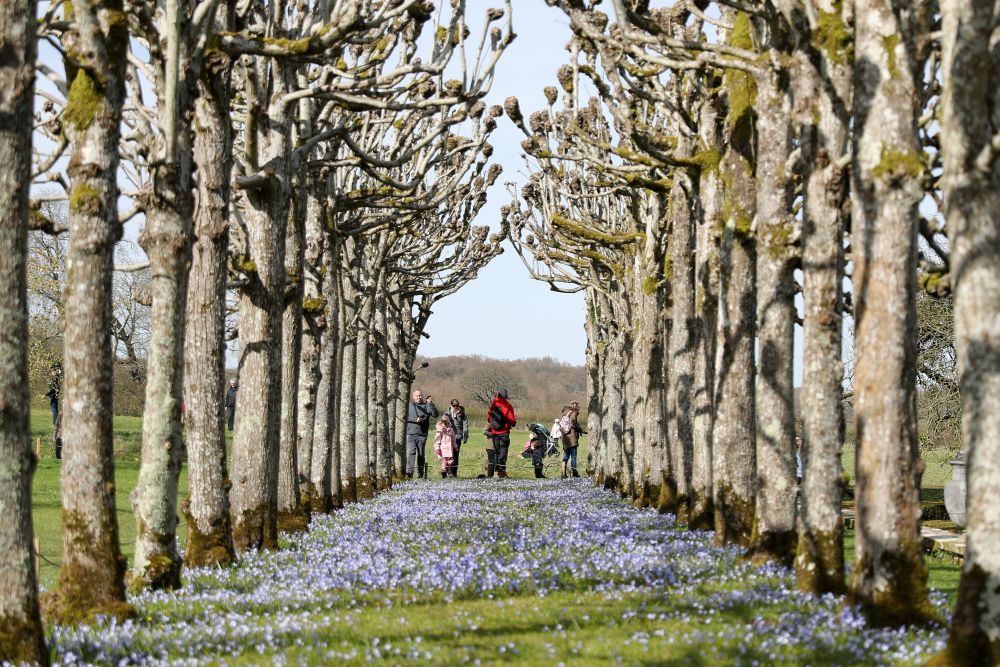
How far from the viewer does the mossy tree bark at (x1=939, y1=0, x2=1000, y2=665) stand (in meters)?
6.11

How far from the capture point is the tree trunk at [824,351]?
940 cm

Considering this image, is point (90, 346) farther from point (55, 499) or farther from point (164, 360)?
point (55, 499)

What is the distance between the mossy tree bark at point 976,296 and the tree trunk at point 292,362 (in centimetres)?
1030

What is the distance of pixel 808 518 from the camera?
944 cm

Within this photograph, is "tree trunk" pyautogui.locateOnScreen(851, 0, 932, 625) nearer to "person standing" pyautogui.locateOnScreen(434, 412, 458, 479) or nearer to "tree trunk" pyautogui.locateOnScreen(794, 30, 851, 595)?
"tree trunk" pyautogui.locateOnScreen(794, 30, 851, 595)

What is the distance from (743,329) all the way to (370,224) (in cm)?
941

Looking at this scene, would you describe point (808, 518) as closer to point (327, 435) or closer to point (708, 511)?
point (708, 511)

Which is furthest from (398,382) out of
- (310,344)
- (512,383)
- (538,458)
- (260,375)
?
(512,383)

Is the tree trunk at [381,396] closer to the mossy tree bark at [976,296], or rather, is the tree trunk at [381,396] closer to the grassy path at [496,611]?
the grassy path at [496,611]

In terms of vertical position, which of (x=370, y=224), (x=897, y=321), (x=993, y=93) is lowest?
(x=897, y=321)

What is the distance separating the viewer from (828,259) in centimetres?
962

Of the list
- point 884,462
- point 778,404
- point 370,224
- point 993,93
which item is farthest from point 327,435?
point 993,93

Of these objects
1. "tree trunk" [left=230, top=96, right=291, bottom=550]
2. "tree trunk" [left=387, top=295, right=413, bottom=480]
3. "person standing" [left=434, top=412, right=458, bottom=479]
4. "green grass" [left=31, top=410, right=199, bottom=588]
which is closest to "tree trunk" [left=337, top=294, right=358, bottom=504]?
"green grass" [left=31, top=410, right=199, bottom=588]

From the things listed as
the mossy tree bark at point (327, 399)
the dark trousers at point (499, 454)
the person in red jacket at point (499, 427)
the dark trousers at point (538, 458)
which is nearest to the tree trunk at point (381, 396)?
the person in red jacket at point (499, 427)
